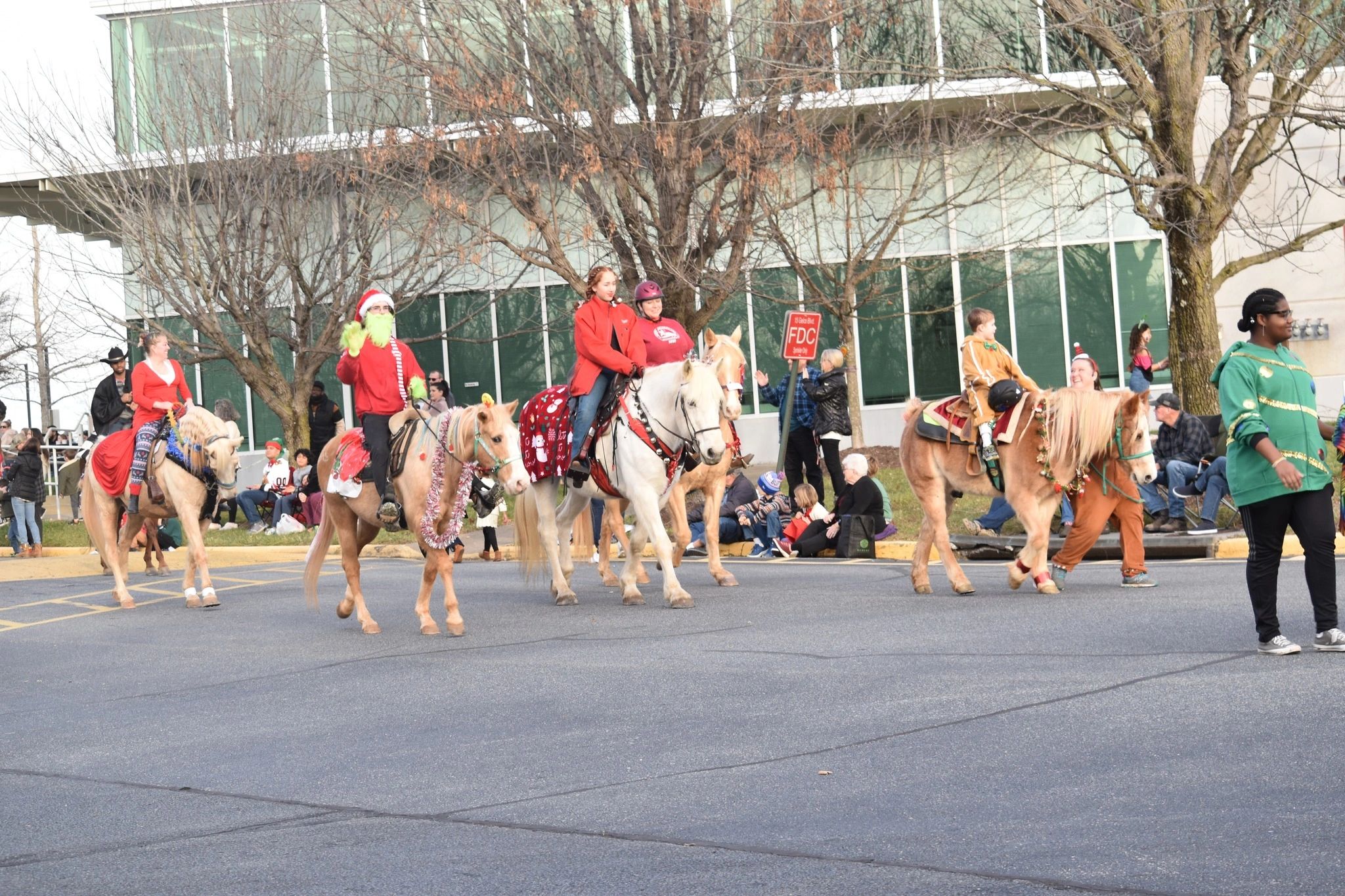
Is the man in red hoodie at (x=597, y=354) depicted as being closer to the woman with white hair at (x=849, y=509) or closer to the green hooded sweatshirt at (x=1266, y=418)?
the woman with white hair at (x=849, y=509)

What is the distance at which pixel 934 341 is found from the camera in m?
35.3

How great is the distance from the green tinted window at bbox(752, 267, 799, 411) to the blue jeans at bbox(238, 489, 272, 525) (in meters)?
10.1

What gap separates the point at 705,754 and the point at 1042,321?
27972 millimetres

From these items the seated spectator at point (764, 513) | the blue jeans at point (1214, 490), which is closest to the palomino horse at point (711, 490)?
the seated spectator at point (764, 513)

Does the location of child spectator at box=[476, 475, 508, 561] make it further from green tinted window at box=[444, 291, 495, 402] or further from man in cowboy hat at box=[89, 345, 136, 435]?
green tinted window at box=[444, 291, 495, 402]

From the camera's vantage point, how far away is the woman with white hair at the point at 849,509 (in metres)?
19.3

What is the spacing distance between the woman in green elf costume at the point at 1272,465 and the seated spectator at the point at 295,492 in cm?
1963

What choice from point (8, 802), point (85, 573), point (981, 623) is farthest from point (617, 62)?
point (8, 802)

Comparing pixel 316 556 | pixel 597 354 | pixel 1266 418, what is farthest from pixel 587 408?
pixel 1266 418

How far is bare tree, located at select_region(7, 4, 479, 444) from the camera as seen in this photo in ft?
97.3

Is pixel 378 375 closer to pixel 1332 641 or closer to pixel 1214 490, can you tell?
pixel 1332 641

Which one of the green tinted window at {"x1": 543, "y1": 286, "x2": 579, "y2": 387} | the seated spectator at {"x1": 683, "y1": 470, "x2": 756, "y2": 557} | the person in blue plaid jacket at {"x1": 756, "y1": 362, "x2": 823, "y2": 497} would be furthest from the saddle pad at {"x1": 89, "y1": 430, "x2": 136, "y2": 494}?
the green tinted window at {"x1": 543, "y1": 286, "x2": 579, "y2": 387}

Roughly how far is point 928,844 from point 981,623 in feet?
20.1

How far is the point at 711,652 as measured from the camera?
1138cm
